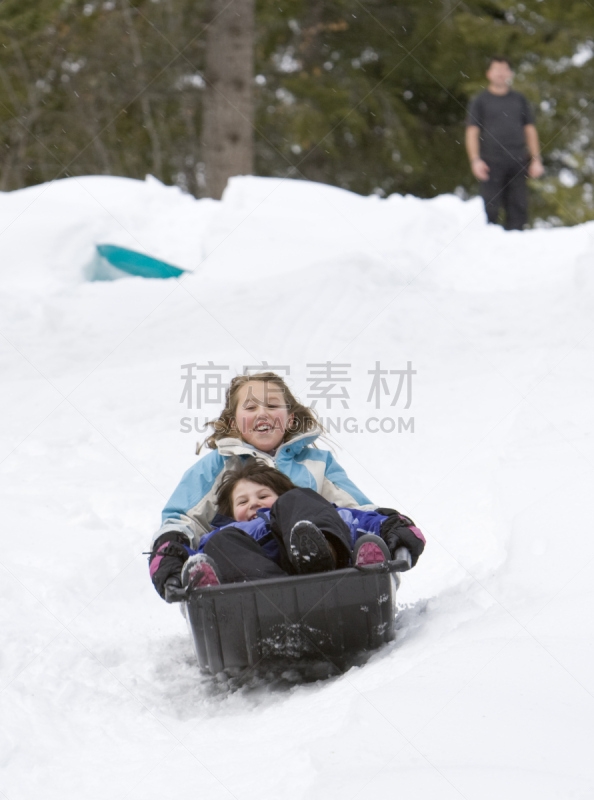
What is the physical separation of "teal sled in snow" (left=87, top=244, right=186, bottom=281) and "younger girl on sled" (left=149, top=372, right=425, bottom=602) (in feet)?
12.6

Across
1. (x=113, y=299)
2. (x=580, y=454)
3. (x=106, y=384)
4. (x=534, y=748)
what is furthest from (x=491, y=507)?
(x=113, y=299)

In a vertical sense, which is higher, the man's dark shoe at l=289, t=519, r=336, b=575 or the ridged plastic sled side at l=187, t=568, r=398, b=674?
the man's dark shoe at l=289, t=519, r=336, b=575

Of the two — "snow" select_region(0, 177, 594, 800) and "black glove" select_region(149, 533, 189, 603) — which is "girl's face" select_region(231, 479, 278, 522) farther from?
"snow" select_region(0, 177, 594, 800)

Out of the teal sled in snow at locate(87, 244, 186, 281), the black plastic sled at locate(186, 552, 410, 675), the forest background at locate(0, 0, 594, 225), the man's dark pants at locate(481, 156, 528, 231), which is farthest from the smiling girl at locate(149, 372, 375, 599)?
the forest background at locate(0, 0, 594, 225)

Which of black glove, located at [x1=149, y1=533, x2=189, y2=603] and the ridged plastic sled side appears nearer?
the ridged plastic sled side

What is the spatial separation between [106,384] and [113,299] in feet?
4.22

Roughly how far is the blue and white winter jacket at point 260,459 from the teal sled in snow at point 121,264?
159 inches

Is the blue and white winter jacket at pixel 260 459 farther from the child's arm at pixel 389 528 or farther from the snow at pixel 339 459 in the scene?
the snow at pixel 339 459

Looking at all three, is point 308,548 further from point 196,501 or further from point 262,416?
point 262,416

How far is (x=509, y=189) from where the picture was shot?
286 inches

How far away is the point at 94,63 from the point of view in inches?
525

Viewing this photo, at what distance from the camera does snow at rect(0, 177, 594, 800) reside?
177 centimetres

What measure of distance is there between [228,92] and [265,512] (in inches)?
313

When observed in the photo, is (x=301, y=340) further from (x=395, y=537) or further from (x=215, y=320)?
(x=395, y=537)
